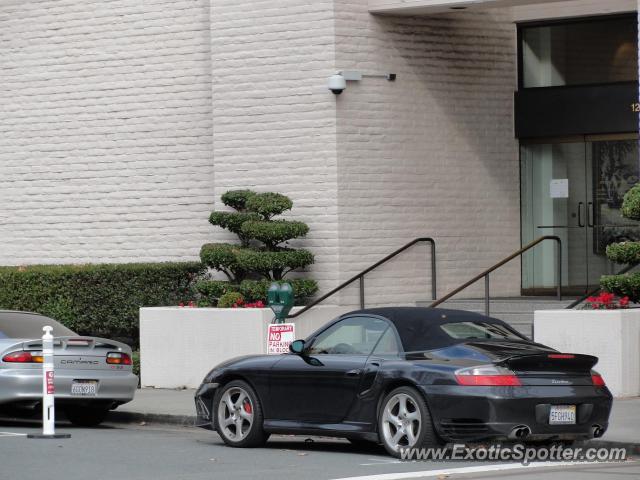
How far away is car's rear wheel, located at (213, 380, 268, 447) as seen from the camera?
Answer: 44.3 feet

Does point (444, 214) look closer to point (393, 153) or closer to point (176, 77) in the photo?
point (393, 153)

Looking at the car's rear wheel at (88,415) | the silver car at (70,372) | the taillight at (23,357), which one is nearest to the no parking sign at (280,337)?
the silver car at (70,372)

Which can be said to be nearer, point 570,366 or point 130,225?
point 570,366

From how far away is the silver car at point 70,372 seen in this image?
15703mm

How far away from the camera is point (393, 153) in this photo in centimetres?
2089

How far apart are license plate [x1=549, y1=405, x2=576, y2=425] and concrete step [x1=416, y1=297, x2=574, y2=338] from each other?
6.75 metres

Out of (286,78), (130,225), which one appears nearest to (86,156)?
(130,225)

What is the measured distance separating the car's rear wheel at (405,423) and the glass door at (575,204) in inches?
382

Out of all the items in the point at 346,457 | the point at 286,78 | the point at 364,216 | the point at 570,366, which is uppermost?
the point at 286,78

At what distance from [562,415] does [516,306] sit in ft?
26.9

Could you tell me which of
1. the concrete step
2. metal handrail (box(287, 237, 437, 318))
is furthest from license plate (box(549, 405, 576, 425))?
metal handrail (box(287, 237, 437, 318))

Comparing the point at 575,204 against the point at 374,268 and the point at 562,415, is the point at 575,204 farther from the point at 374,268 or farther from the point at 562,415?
the point at 562,415

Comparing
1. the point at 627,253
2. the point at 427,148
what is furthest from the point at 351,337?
the point at 427,148

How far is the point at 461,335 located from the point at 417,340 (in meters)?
0.41
